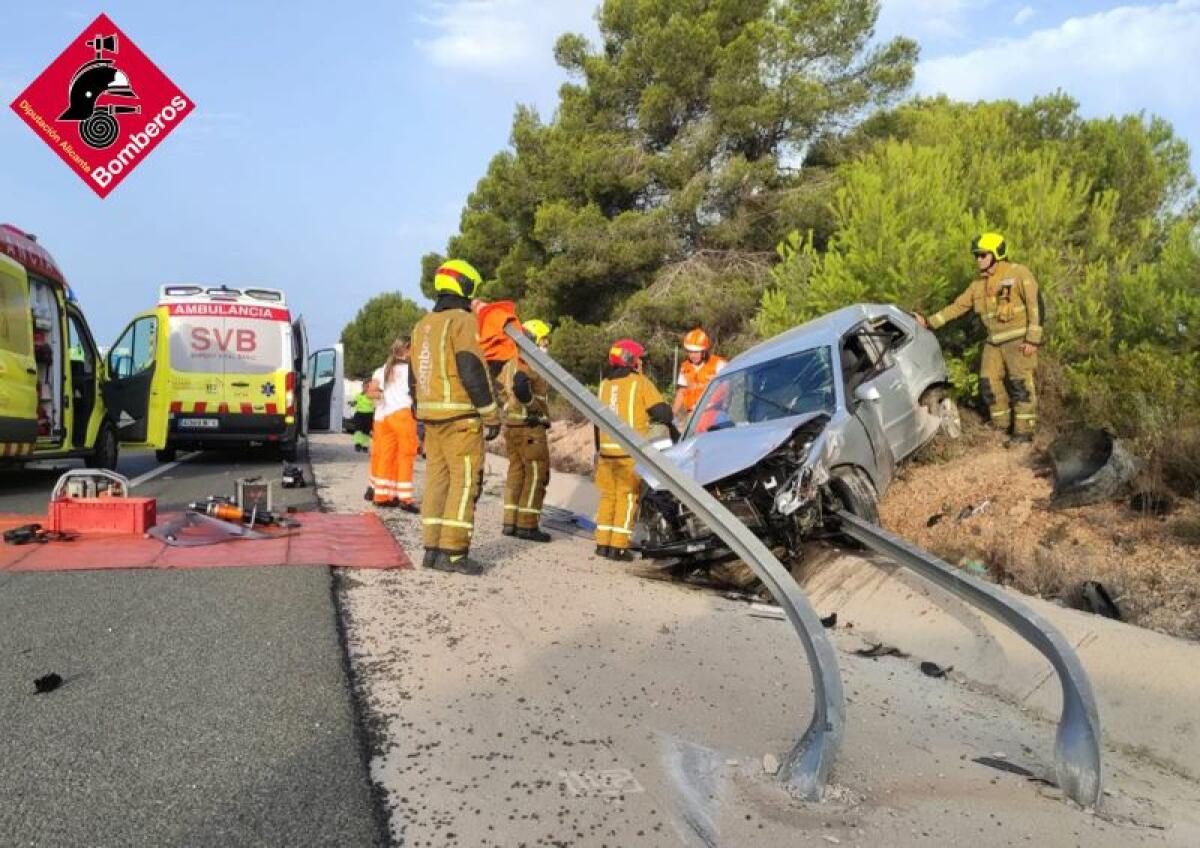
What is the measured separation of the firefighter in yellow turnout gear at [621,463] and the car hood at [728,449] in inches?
18.1

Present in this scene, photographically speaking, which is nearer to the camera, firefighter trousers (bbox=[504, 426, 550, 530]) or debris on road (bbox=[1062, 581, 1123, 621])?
debris on road (bbox=[1062, 581, 1123, 621])

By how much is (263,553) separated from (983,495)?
5420 mm

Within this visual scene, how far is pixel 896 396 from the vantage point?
7.15m

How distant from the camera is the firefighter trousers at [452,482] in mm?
5727

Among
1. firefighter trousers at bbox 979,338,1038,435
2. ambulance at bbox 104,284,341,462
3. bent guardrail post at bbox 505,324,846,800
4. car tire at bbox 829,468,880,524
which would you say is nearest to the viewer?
bent guardrail post at bbox 505,324,846,800

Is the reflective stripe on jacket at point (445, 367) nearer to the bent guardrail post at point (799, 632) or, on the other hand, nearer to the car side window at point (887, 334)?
the bent guardrail post at point (799, 632)

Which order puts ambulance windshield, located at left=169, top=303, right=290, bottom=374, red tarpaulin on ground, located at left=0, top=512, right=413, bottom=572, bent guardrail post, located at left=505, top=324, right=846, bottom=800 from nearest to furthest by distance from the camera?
bent guardrail post, located at left=505, top=324, right=846, bottom=800 < red tarpaulin on ground, located at left=0, top=512, right=413, bottom=572 < ambulance windshield, located at left=169, top=303, right=290, bottom=374

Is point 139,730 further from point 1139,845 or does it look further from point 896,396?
point 896,396

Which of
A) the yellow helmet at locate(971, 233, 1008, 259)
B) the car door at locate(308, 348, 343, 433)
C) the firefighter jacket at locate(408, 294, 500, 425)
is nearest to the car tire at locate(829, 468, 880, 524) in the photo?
the firefighter jacket at locate(408, 294, 500, 425)

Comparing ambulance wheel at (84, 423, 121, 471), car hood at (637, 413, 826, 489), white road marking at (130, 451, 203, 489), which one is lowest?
white road marking at (130, 451, 203, 489)

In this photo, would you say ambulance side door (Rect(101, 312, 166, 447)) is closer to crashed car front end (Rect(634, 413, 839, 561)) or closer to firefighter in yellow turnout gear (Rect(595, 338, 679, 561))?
firefighter in yellow turnout gear (Rect(595, 338, 679, 561))

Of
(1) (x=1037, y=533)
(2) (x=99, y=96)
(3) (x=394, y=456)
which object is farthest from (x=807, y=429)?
(2) (x=99, y=96)

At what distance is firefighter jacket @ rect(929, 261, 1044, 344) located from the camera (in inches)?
297

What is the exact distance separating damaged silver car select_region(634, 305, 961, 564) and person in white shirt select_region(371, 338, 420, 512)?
9.44ft
